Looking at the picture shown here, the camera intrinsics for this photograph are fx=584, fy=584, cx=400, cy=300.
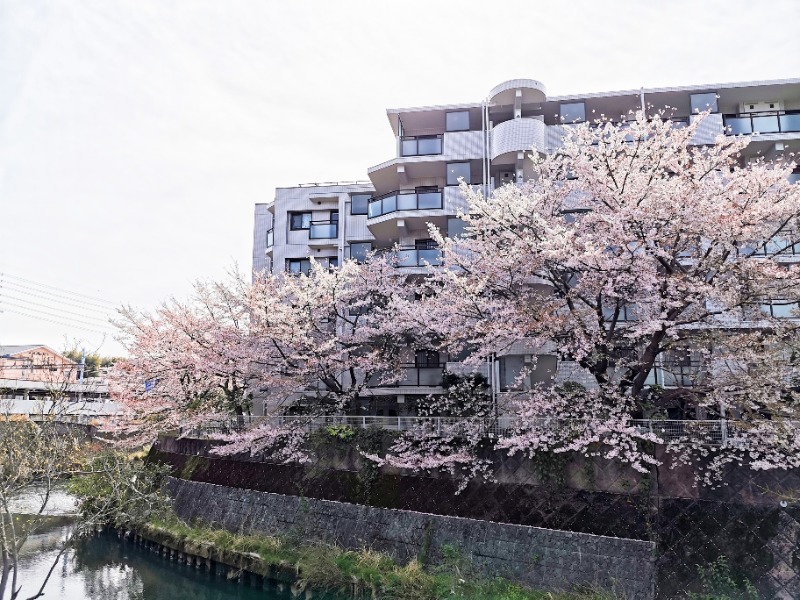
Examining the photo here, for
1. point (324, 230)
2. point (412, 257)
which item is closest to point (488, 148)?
point (412, 257)

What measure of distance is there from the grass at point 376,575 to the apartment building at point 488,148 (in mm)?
7767

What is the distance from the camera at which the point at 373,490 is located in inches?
690

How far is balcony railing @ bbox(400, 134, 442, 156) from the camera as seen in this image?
24.3 metres

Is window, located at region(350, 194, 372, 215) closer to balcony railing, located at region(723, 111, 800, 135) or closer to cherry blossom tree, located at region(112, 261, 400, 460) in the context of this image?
cherry blossom tree, located at region(112, 261, 400, 460)

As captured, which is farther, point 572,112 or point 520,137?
point 572,112

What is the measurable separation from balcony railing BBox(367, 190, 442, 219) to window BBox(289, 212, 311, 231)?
6042 mm

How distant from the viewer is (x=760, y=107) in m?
23.0

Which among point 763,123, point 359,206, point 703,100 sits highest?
point 703,100

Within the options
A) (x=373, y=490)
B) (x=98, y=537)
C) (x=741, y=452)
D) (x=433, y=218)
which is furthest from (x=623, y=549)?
(x=98, y=537)

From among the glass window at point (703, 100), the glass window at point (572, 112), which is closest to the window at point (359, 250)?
the glass window at point (572, 112)

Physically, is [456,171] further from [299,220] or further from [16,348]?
[16,348]

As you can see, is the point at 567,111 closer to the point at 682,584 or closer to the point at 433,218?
the point at 433,218

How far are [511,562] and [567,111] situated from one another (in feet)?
56.1

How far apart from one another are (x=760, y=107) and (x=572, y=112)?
24.1ft
